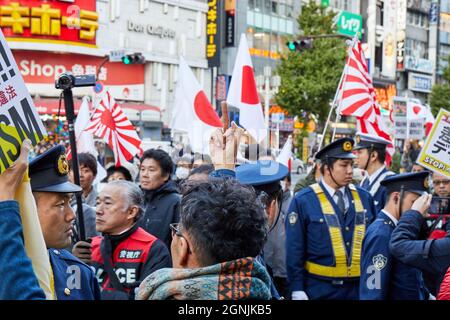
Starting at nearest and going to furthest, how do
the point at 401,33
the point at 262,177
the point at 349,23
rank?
the point at 262,177
the point at 349,23
the point at 401,33

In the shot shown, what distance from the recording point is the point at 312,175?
8.86 metres

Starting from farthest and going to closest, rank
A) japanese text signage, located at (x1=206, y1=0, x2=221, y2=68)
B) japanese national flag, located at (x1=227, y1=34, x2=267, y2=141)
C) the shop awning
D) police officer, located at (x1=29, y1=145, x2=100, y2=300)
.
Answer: japanese text signage, located at (x1=206, y1=0, x2=221, y2=68)
the shop awning
japanese national flag, located at (x1=227, y1=34, x2=267, y2=141)
police officer, located at (x1=29, y1=145, x2=100, y2=300)

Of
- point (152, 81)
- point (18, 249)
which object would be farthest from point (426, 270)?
point (152, 81)

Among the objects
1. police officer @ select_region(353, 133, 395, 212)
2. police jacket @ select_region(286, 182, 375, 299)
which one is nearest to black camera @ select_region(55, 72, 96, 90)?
police jacket @ select_region(286, 182, 375, 299)

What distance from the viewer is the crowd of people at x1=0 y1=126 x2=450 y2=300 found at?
2023mm

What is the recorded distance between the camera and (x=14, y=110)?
2.18 metres

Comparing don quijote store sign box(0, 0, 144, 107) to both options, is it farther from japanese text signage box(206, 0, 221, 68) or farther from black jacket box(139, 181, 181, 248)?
black jacket box(139, 181, 181, 248)

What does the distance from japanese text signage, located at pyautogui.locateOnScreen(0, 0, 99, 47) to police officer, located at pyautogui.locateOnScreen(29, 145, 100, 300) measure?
30.0 m

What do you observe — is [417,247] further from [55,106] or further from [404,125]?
[55,106]

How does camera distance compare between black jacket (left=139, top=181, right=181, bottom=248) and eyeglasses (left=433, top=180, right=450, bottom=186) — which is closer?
eyeglasses (left=433, top=180, right=450, bottom=186)

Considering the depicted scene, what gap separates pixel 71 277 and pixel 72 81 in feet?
5.10

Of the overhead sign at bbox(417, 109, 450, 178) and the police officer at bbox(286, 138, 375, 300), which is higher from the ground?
the overhead sign at bbox(417, 109, 450, 178)

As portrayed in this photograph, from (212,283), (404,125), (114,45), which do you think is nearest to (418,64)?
(114,45)

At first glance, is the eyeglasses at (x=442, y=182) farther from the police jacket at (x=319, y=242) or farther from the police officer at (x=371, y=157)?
the police officer at (x=371, y=157)
